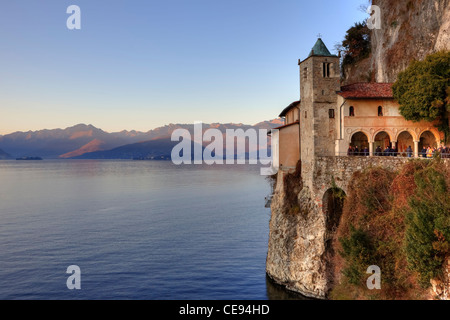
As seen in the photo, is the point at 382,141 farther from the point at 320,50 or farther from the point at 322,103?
the point at 320,50

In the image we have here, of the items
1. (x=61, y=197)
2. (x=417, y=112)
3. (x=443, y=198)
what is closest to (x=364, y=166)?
(x=417, y=112)

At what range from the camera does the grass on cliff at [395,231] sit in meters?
22.1

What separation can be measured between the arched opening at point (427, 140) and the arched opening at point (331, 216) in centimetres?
1031

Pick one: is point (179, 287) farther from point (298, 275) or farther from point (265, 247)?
point (265, 247)

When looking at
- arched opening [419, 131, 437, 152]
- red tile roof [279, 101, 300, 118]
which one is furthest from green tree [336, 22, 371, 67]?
arched opening [419, 131, 437, 152]

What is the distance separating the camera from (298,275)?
34.1m

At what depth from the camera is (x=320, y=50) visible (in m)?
36.6

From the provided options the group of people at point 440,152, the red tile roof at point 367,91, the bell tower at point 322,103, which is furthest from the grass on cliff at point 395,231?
the red tile roof at point 367,91

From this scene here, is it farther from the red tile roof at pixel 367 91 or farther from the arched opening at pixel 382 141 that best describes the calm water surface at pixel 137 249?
the red tile roof at pixel 367 91

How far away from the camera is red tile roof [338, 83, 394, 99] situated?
35062 millimetres

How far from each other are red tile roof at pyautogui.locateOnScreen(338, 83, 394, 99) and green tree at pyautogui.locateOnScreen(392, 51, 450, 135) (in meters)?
2.07

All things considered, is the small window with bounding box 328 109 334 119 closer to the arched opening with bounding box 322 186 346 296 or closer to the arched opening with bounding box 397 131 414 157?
the arched opening with bounding box 322 186 346 296
